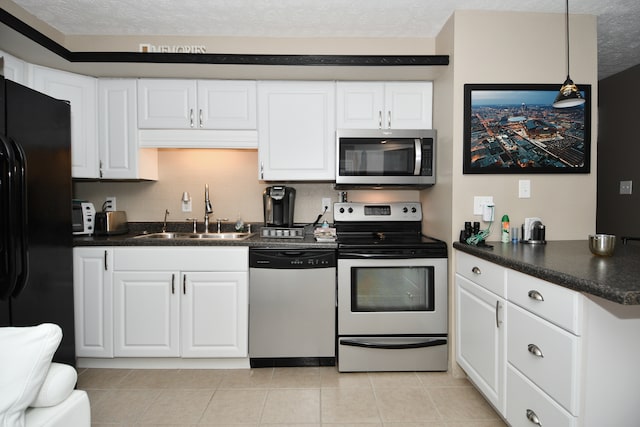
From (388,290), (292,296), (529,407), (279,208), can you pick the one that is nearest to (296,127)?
(279,208)

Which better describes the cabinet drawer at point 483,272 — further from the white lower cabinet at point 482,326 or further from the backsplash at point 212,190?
the backsplash at point 212,190

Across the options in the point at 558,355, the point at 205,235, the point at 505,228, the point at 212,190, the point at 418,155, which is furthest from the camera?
the point at 212,190

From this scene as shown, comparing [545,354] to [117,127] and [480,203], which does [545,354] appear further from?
[117,127]

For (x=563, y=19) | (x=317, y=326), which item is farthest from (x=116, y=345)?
(x=563, y=19)

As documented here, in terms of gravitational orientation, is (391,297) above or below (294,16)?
below

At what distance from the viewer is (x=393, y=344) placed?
7.65ft

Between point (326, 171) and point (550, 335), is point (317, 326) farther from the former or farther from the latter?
point (550, 335)

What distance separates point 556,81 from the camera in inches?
89.4

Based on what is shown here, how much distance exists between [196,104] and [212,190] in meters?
0.73

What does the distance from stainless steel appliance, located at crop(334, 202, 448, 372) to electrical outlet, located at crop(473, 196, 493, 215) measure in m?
0.31

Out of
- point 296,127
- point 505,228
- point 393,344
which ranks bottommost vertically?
point 393,344

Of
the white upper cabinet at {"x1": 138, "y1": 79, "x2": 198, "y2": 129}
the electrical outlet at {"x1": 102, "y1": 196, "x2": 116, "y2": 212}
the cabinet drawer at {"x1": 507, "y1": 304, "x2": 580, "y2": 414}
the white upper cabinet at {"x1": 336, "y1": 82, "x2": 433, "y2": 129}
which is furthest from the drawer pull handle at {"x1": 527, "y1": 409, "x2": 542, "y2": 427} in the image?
the electrical outlet at {"x1": 102, "y1": 196, "x2": 116, "y2": 212}

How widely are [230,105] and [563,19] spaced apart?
7.63 ft

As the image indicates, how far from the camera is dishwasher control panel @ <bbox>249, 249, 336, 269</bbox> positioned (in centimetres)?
238
